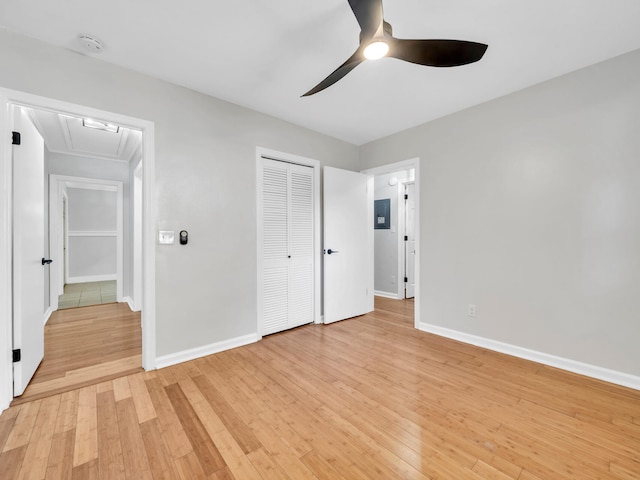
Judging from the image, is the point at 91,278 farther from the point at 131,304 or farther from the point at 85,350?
the point at 85,350

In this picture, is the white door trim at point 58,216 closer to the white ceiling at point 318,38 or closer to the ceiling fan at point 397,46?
the white ceiling at point 318,38

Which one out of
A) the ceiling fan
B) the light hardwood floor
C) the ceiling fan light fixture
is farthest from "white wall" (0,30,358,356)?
the ceiling fan light fixture

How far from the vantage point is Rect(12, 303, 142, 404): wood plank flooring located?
7.21 feet

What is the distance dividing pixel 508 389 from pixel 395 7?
2.77m

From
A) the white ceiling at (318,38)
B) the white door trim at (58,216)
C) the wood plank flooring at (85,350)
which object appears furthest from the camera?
the white door trim at (58,216)

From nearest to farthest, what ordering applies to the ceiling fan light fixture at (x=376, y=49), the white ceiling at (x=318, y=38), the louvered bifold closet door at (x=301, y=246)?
the ceiling fan light fixture at (x=376, y=49) < the white ceiling at (x=318, y=38) < the louvered bifold closet door at (x=301, y=246)

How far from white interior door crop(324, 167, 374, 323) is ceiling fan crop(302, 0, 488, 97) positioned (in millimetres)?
2059

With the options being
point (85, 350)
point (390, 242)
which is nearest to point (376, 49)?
point (85, 350)

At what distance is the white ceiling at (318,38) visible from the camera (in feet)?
5.48

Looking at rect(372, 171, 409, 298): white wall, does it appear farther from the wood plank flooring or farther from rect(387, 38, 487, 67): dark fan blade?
the wood plank flooring

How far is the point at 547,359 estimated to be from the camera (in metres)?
2.47

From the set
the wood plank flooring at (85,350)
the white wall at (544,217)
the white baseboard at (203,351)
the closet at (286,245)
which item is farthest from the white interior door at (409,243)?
the wood plank flooring at (85,350)

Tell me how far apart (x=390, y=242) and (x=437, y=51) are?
3.90m

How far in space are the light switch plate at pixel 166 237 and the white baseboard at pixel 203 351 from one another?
Result: 40.1 inches
